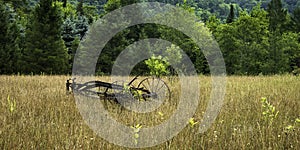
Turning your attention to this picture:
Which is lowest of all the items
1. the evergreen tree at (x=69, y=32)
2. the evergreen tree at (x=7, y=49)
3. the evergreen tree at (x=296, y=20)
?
the evergreen tree at (x=7, y=49)

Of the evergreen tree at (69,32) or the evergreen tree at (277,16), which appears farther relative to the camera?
the evergreen tree at (277,16)

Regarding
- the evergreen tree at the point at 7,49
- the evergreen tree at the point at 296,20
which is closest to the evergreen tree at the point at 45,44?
the evergreen tree at the point at 7,49

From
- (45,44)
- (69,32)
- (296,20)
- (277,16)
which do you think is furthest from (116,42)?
(296,20)

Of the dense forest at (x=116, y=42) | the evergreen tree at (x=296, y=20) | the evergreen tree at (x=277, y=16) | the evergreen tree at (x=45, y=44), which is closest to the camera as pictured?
the evergreen tree at (x=45, y=44)

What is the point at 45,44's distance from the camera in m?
24.9

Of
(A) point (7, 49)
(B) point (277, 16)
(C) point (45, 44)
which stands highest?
(B) point (277, 16)

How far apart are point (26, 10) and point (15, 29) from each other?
17.2 m

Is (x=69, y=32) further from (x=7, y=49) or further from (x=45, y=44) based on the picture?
(x=7, y=49)

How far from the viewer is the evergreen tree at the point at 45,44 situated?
80.6ft

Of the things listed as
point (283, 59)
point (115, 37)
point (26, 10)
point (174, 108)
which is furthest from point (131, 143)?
point (26, 10)

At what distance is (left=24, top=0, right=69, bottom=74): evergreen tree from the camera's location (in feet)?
80.6

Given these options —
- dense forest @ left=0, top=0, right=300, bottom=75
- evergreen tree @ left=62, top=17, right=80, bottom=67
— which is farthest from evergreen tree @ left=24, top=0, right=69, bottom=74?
evergreen tree @ left=62, top=17, right=80, bottom=67

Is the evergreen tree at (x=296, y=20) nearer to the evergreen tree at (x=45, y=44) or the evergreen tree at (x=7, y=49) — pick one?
the evergreen tree at (x=45, y=44)

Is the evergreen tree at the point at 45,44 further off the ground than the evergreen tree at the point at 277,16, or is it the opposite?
the evergreen tree at the point at 277,16
